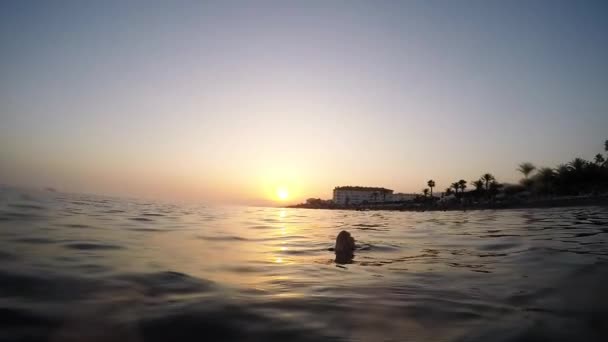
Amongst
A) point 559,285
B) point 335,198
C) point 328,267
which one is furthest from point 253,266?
point 335,198

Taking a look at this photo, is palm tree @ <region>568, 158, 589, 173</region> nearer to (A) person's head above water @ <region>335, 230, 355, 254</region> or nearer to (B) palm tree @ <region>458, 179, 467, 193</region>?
(B) palm tree @ <region>458, 179, 467, 193</region>

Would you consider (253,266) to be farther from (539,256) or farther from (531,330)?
(539,256)

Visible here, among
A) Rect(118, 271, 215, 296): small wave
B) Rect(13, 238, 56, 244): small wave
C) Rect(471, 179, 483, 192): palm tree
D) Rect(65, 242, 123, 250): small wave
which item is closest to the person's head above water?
Rect(118, 271, 215, 296): small wave

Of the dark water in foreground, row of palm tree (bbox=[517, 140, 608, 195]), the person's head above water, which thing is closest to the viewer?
the dark water in foreground

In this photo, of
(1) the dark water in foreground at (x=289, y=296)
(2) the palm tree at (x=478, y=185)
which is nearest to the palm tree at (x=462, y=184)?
(2) the palm tree at (x=478, y=185)

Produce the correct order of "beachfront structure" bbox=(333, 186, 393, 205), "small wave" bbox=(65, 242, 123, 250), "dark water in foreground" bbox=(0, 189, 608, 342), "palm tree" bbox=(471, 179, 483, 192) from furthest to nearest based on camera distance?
1. "beachfront structure" bbox=(333, 186, 393, 205)
2. "palm tree" bbox=(471, 179, 483, 192)
3. "small wave" bbox=(65, 242, 123, 250)
4. "dark water in foreground" bbox=(0, 189, 608, 342)

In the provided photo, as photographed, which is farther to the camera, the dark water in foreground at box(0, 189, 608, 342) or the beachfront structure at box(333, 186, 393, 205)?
the beachfront structure at box(333, 186, 393, 205)

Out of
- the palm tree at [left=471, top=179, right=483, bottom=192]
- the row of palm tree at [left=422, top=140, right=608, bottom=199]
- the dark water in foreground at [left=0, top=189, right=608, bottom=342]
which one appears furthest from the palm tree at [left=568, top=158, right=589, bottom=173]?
the dark water in foreground at [left=0, top=189, right=608, bottom=342]

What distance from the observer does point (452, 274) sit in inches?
177

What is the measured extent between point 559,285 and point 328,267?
2.92m

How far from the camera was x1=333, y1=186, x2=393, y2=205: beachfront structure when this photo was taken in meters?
150

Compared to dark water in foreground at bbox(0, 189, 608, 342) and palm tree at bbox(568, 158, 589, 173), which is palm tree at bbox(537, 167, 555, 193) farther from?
dark water in foreground at bbox(0, 189, 608, 342)

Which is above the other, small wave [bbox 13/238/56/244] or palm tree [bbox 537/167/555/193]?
palm tree [bbox 537/167/555/193]

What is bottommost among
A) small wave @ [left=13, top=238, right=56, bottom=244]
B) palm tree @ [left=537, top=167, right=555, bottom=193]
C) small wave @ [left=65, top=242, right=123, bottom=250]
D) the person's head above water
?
the person's head above water
